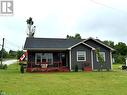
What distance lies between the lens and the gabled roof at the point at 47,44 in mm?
36625

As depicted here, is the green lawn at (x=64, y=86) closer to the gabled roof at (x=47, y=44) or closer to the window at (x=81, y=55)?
the gabled roof at (x=47, y=44)

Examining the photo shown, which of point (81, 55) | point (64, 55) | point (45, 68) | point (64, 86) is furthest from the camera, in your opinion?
point (64, 55)

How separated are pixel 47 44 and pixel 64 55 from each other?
2504mm

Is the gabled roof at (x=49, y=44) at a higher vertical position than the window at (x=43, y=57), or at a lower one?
higher

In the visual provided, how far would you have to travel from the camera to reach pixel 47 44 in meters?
38.2

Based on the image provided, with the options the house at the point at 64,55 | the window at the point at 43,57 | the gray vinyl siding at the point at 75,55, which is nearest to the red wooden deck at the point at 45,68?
the house at the point at 64,55

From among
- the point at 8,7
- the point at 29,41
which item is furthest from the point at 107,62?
the point at 8,7

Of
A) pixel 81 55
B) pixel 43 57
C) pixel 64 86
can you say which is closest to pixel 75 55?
pixel 81 55

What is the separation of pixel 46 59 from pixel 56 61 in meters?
1.27

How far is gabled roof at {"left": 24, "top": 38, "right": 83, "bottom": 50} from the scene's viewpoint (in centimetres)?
3662

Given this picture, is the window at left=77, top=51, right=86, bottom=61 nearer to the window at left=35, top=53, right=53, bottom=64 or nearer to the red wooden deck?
the red wooden deck

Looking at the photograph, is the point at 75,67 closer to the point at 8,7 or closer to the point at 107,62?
the point at 107,62

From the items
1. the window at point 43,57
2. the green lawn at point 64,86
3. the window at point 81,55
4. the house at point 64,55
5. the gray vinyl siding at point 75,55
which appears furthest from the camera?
the window at point 81,55

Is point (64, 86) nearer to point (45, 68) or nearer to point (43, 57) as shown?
point (45, 68)
